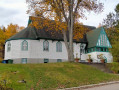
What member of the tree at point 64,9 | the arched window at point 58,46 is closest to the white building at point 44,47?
the arched window at point 58,46

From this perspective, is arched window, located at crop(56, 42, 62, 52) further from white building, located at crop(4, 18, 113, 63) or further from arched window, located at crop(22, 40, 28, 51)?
arched window, located at crop(22, 40, 28, 51)

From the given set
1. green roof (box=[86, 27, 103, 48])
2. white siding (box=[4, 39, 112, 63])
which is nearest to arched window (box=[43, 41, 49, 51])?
white siding (box=[4, 39, 112, 63])

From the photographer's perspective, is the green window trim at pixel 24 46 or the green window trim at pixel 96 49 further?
the green window trim at pixel 96 49

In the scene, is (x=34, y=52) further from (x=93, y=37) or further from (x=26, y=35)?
(x=93, y=37)

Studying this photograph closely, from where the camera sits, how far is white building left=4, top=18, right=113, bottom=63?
26.3 meters

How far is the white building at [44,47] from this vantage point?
2631 centimetres

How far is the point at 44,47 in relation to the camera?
27.7m

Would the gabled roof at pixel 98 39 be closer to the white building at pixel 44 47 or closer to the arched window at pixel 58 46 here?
the white building at pixel 44 47

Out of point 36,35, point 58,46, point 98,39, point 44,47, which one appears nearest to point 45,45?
point 44,47

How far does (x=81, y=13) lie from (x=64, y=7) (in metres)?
2.50

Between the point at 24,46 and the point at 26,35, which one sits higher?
the point at 26,35

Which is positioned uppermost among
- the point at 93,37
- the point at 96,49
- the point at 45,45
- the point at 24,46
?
the point at 93,37

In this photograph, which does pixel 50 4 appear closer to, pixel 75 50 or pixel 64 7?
pixel 64 7

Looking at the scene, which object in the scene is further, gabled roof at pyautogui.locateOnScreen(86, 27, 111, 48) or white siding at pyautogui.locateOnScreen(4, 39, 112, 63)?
gabled roof at pyautogui.locateOnScreen(86, 27, 111, 48)
